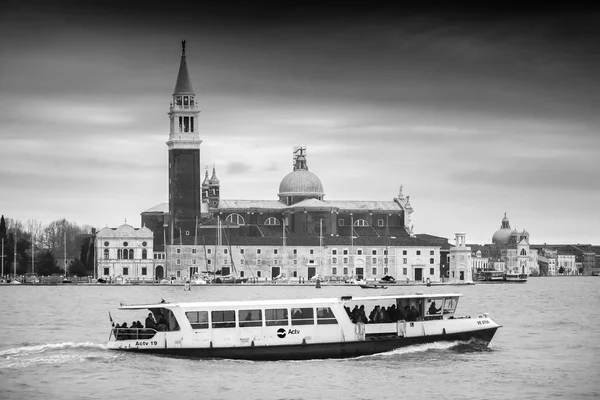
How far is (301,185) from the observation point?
145m

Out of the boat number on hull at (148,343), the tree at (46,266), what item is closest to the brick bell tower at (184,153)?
the tree at (46,266)

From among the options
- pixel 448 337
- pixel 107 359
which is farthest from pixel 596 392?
pixel 107 359

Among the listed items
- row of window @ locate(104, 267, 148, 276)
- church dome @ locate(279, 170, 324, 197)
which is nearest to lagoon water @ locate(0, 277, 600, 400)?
row of window @ locate(104, 267, 148, 276)

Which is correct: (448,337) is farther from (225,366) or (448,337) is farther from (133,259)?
(133,259)

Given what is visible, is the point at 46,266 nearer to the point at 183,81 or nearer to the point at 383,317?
the point at 183,81

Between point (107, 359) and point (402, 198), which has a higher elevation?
point (402, 198)

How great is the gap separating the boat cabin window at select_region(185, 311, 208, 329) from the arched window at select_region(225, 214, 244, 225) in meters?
104

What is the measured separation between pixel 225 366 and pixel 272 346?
1.63 m

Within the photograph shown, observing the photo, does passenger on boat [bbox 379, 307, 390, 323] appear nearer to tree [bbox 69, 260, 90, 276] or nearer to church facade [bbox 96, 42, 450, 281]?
church facade [bbox 96, 42, 450, 281]

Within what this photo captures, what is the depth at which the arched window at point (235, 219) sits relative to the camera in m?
140

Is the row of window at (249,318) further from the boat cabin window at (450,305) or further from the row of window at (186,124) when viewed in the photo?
the row of window at (186,124)

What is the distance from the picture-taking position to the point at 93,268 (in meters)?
136

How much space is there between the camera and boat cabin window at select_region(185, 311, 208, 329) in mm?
35625

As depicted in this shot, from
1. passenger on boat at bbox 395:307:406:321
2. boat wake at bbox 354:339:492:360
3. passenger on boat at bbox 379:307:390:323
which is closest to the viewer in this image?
boat wake at bbox 354:339:492:360
